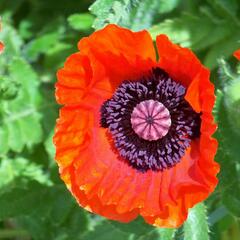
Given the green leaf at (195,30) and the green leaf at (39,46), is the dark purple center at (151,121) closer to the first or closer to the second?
the green leaf at (195,30)

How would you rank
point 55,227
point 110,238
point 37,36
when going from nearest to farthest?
point 110,238 → point 55,227 → point 37,36

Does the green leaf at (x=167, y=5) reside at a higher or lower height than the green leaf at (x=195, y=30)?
higher

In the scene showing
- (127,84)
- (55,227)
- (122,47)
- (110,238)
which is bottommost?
(55,227)

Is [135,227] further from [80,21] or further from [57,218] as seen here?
[80,21]

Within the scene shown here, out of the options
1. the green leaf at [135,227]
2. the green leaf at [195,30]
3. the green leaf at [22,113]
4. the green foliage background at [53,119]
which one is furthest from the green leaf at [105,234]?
the green leaf at [195,30]

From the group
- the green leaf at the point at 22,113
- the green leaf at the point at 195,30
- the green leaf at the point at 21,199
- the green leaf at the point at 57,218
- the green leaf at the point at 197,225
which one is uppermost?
the green leaf at the point at 195,30

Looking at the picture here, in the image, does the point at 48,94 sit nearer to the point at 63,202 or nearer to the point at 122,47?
the point at 63,202

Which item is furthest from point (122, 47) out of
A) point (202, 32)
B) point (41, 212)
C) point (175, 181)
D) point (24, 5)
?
point (24, 5)

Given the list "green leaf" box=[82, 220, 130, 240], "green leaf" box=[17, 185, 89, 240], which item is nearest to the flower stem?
"green leaf" box=[17, 185, 89, 240]
